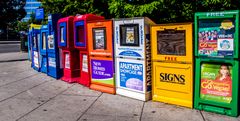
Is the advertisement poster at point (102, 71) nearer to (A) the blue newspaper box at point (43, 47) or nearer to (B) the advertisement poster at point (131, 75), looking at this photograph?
(B) the advertisement poster at point (131, 75)

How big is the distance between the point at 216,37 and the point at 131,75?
2195 mm

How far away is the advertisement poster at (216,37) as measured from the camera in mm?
5453

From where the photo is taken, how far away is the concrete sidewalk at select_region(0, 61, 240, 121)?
222 inches

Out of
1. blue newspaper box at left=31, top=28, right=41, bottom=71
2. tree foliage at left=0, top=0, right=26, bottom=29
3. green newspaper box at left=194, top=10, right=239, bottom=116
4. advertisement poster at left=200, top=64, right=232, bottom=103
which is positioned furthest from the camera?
tree foliage at left=0, top=0, right=26, bottom=29

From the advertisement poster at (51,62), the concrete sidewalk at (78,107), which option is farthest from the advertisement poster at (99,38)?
the advertisement poster at (51,62)

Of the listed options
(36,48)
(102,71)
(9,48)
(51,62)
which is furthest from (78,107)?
(9,48)

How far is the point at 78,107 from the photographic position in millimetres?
6395

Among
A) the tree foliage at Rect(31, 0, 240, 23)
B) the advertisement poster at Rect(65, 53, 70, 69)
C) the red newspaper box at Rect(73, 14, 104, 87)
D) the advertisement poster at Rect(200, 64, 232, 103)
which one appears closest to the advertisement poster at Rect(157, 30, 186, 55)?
the advertisement poster at Rect(200, 64, 232, 103)

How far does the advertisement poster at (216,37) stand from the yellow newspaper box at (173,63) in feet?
0.80

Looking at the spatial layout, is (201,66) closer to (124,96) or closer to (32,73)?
(124,96)

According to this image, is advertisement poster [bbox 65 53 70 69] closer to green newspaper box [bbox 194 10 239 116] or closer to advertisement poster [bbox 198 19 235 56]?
green newspaper box [bbox 194 10 239 116]

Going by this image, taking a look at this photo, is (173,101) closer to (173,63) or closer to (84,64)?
(173,63)

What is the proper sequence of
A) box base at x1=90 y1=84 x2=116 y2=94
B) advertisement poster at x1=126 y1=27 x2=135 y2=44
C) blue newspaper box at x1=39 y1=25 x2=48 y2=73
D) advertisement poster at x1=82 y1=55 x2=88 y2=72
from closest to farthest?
advertisement poster at x1=126 y1=27 x2=135 y2=44 < box base at x1=90 y1=84 x2=116 y2=94 < advertisement poster at x1=82 y1=55 x2=88 y2=72 < blue newspaper box at x1=39 y1=25 x2=48 y2=73

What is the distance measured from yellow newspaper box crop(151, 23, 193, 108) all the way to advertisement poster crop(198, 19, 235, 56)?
244 millimetres
